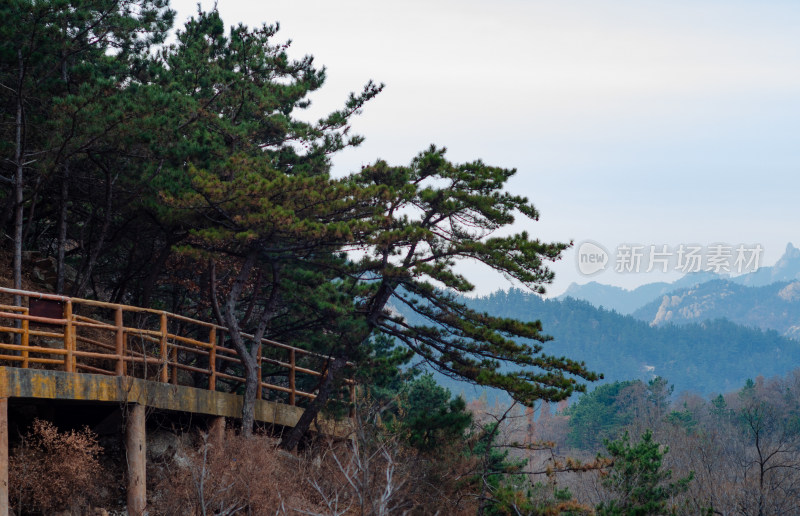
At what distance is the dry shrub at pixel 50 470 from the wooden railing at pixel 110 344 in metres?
1.20

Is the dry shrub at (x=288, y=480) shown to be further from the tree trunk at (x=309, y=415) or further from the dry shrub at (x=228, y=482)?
the tree trunk at (x=309, y=415)

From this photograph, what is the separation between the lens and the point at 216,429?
62.0 ft

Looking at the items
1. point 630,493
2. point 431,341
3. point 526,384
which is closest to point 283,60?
point 431,341

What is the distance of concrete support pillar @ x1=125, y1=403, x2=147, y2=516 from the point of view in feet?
52.2

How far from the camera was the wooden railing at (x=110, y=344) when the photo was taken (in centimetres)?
1466

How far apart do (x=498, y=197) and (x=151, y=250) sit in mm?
9231

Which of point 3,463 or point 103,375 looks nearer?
point 3,463

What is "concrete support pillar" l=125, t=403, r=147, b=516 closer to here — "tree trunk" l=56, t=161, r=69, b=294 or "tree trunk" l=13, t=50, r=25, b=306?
"tree trunk" l=13, t=50, r=25, b=306

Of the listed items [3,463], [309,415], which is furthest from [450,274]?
[3,463]

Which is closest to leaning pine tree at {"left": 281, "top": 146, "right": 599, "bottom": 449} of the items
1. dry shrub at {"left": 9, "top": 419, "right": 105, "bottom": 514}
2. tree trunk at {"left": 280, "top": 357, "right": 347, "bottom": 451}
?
tree trunk at {"left": 280, "top": 357, "right": 347, "bottom": 451}

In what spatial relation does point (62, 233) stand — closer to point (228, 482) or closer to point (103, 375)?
point (103, 375)

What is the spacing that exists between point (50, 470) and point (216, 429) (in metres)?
4.16

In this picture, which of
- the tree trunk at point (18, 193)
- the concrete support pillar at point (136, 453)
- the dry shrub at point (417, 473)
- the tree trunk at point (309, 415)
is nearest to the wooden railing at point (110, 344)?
the tree trunk at point (18, 193)

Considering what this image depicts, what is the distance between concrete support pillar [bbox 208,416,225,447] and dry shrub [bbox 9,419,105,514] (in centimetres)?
315
